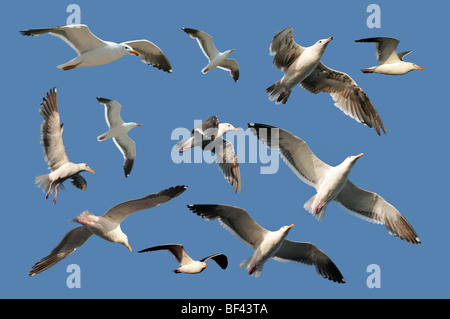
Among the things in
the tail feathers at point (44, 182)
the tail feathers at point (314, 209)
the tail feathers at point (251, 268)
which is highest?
the tail feathers at point (44, 182)

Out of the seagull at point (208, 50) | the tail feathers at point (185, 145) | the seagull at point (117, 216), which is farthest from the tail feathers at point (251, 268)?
the seagull at point (208, 50)

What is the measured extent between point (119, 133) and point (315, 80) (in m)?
2.77

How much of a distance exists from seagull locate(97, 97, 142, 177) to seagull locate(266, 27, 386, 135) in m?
2.11

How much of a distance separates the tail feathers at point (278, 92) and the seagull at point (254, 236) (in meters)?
1.64

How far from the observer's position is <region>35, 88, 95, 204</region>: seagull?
8.58 metres

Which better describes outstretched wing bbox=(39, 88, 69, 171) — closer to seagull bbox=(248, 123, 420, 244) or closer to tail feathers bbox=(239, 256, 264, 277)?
seagull bbox=(248, 123, 420, 244)

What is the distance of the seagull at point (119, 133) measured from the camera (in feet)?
30.0

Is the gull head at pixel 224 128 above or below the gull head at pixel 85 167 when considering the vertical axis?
above

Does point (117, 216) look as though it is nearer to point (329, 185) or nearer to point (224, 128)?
point (224, 128)

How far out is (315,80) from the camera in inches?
353

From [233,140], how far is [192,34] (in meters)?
1.60

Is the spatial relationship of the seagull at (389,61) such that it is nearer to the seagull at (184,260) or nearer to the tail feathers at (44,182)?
the seagull at (184,260)

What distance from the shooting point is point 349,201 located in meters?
8.30

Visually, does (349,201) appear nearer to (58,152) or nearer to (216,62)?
(216,62)
